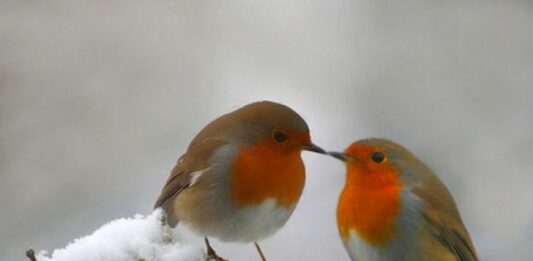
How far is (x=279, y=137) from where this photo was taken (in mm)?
2945

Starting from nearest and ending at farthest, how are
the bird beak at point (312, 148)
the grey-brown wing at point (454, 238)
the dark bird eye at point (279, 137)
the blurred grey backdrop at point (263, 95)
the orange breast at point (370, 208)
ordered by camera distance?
the bird beak at point (312, 148)
the dark bird eye at point (279, 137)
the orange breast at point (370, 208)
the grey-brown wing at point (454, 238)
the blurred grey backdrop at point (263, 95)

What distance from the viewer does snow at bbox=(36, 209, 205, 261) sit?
2309 millimetres

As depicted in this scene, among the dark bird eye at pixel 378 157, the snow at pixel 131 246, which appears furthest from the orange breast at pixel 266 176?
the snow at pixel 131 246

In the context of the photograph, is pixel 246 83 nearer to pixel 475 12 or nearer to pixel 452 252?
pixel 475 12

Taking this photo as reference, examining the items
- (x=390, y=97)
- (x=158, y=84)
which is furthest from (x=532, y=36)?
(x=158, y=84)

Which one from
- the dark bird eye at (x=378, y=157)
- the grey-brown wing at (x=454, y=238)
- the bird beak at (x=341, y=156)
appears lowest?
the grey-brown wing at (x=454, y=238)

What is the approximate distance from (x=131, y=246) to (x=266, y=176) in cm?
70

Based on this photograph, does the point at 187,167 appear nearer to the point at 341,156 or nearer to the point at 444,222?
the point at 341,156

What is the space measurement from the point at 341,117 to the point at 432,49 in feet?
3.25

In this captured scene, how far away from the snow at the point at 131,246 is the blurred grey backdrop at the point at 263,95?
7.36ft

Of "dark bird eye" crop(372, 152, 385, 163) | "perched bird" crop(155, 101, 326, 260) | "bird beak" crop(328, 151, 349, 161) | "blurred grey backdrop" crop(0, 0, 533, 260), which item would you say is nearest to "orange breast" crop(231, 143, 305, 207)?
"perched bird" crop(155, 101, 326, 260)

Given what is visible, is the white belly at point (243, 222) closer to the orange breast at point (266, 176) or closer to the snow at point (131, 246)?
the orange breast at point (266, 176)

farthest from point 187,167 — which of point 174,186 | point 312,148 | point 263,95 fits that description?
point 263,95

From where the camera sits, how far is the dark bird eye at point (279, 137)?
2928 millimetres
